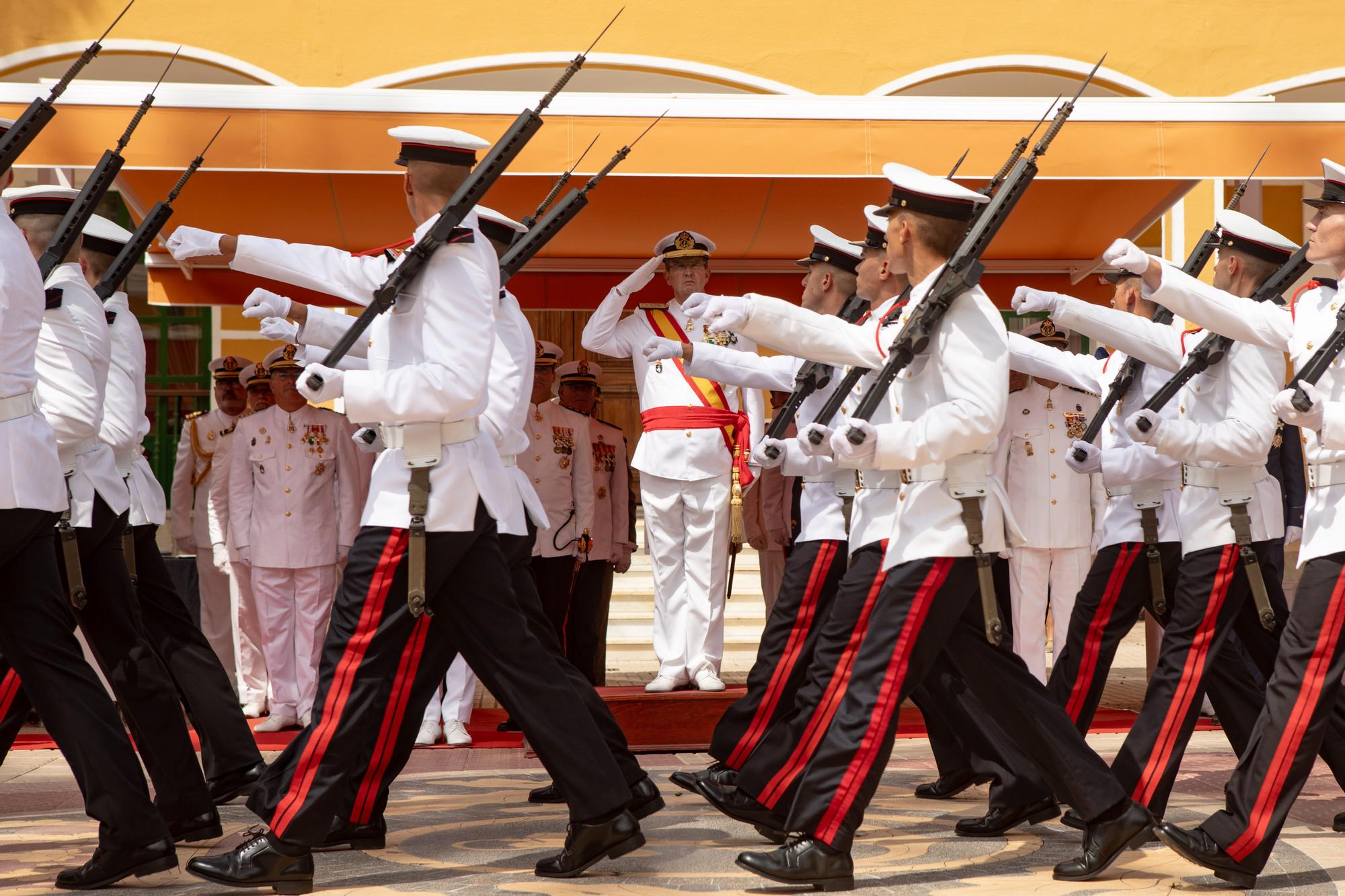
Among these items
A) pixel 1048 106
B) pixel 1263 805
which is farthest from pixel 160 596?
pixel 1048 106

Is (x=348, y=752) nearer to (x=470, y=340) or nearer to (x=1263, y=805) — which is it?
(x=470, y=340)

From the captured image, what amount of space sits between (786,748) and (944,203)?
5.65ft

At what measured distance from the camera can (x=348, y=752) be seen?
3.94 metres

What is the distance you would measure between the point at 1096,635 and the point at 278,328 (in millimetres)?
2771

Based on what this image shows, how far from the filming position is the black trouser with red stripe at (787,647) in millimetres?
5195

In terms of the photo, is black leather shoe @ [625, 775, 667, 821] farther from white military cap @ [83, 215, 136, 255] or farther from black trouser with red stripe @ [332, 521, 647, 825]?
white military cap @ [83, 215, 136, 255]

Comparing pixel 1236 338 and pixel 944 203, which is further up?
pixel 944 203

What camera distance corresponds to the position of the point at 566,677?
178 inches

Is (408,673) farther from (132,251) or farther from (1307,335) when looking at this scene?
(1307,335)

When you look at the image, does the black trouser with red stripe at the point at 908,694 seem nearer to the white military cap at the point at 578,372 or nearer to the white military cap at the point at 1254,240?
the white military cap at the point at 1254,240

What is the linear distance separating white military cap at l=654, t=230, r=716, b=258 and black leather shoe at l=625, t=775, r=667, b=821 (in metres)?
2.88

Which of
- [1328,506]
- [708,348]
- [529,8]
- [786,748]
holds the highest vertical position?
[529,8]

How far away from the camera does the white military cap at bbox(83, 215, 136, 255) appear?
5406 millimetres

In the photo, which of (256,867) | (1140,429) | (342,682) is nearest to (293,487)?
(342,682)
